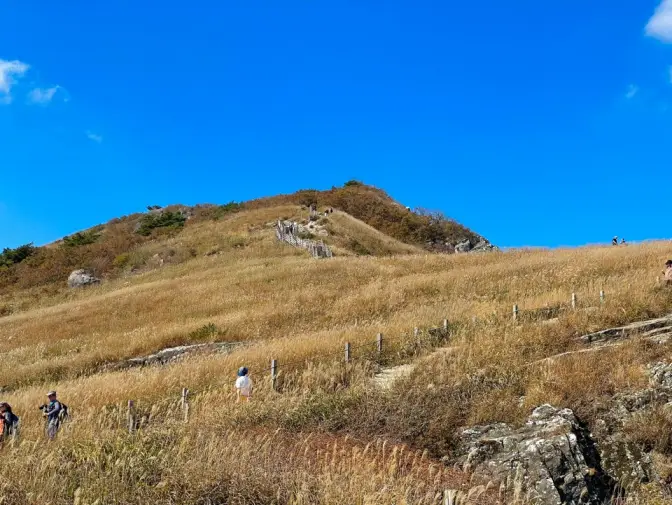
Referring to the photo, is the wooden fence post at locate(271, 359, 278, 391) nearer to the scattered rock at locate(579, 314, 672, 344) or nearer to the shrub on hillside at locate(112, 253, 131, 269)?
the scattered rock at locate(579, 314, 672, 344)

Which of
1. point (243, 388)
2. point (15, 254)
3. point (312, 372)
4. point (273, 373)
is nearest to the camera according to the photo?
point (243, 388)

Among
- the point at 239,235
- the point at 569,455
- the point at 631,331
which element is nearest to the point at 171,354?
the point at 631,331

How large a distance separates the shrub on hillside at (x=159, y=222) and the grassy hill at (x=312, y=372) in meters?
24.7

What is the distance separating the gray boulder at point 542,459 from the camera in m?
6.89

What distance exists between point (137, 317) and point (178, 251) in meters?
22.2

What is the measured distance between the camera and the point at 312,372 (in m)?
12.3

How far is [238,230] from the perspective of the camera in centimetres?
5397

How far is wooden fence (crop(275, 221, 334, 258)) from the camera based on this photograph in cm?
4000

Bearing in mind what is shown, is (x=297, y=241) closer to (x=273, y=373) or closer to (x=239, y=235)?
(x=239, y=235)

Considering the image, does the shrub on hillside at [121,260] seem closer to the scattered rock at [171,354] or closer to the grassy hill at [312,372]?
the grassy hill at [312,372]

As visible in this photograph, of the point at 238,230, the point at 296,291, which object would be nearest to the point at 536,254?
the point at 296,291

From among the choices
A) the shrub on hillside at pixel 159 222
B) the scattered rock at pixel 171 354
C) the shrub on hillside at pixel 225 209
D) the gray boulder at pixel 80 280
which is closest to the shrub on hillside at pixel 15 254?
the shrub on hillside at pixel 159 222

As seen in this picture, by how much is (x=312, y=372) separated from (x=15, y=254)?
56.1 metres

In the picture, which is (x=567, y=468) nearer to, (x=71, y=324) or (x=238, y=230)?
(x=71, y=324)
